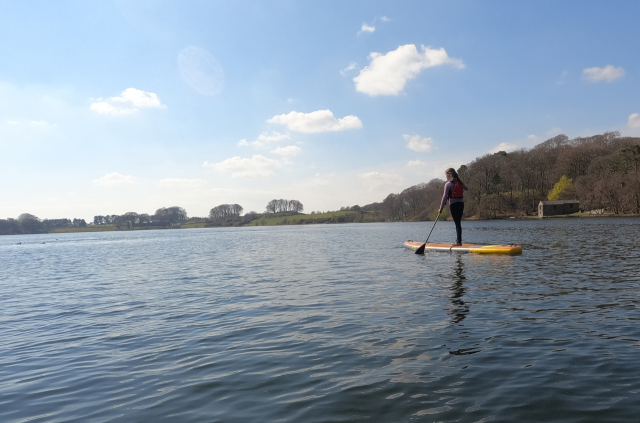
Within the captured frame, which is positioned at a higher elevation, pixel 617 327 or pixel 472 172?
pixel 472 172

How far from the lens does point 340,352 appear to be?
6.71 metres

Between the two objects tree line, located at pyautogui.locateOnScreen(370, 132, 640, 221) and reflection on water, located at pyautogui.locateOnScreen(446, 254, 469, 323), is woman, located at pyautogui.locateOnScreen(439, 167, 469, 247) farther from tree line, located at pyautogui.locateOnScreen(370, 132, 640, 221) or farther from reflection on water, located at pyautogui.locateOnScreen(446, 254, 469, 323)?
tree line, located at pyautogui.locateOnScreen(370, 132, 640, 221)

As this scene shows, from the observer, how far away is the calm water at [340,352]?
4723 millimetres

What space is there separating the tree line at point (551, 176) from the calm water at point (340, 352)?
9664cm

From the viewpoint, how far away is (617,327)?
7.24 metres

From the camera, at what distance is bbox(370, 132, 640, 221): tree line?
301 ft

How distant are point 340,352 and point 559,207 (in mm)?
116947

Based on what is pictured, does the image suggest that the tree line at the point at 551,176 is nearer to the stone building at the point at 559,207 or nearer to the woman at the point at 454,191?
the stone building at the point at 559,207

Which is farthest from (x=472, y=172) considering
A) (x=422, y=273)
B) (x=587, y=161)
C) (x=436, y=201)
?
(x=422, y=273)

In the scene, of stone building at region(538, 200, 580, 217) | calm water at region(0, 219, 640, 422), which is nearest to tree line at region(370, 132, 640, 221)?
stone building at region(538, 200, 580, 217)

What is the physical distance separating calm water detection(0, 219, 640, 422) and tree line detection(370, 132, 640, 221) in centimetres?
9664

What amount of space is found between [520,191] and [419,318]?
452 ft

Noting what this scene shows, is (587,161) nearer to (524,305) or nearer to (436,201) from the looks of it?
(436,201)

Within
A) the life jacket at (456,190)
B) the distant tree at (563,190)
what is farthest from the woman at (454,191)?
the distant tree at (563,190)
